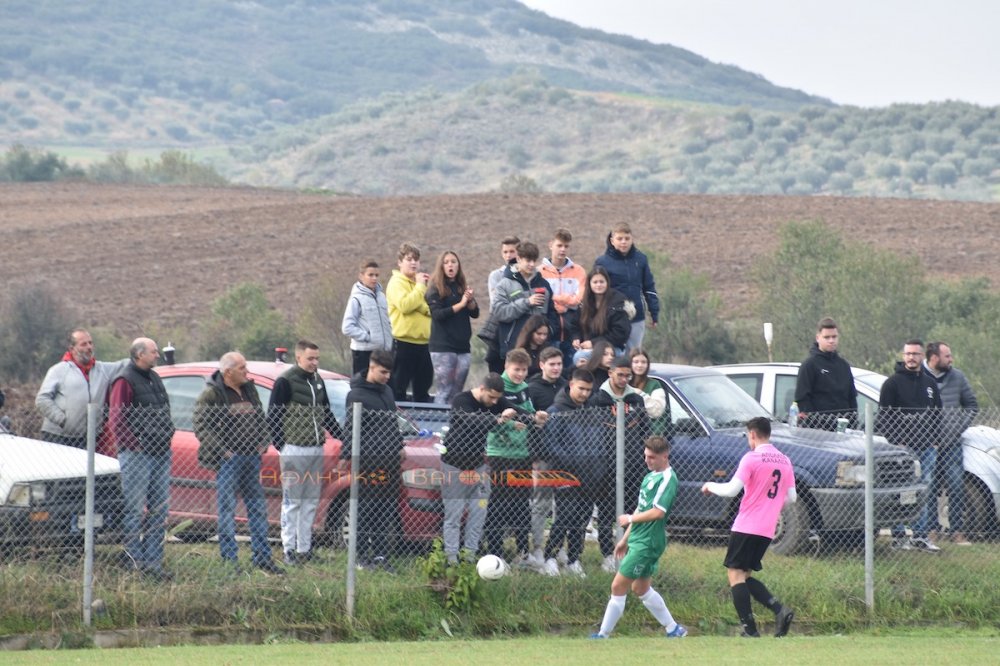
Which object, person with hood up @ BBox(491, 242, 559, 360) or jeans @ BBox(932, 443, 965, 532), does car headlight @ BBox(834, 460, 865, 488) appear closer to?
jeans @ BBox(932, 443, 965, 532)

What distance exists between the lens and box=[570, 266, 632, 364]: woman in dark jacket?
45.2 feet

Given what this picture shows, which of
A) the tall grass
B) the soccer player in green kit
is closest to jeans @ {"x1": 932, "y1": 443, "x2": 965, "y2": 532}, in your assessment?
the tall grass

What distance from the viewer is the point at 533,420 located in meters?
11.2

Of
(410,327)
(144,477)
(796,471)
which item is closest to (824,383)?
(796,471)

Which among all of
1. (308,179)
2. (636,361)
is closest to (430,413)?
(636,361)

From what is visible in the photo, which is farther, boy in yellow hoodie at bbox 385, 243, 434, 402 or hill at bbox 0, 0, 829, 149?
hill at bbox 0, 0, 829, 149

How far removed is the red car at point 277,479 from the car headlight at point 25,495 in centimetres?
105

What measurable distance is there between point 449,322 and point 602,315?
1473 millimetres

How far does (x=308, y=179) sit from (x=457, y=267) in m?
94.3

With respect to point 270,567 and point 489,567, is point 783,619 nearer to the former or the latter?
point 489,567

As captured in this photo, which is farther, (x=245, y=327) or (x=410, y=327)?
(x=245, y=327)

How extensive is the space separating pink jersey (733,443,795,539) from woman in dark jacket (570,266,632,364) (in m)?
3.48

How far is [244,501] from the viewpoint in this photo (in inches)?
444

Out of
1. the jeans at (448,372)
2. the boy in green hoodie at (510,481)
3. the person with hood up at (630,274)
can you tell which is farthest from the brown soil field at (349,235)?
the boy in green hoodie at (510,481)
